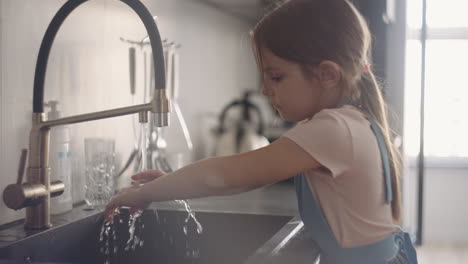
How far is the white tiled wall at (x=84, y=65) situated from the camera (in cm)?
102

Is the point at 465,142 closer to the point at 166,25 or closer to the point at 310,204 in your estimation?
the point at 166,25

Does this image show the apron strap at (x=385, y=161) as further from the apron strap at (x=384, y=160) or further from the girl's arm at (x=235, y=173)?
the girl's arm at (x=235, y=173)

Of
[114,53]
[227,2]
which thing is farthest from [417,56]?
[114,53]

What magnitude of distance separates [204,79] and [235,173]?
162 cm

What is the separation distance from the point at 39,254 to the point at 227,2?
1874 mm

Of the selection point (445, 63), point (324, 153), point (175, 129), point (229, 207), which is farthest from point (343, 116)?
point (445, 63)

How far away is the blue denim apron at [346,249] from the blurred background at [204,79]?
1.42ft

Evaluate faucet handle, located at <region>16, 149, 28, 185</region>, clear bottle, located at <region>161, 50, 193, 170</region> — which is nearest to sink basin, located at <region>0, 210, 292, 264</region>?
faucet handle, located at <region>16, 149, 28, 185</region>

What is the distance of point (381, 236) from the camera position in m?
0.90

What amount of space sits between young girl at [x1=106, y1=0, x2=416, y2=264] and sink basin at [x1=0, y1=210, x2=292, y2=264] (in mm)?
202

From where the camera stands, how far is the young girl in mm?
826

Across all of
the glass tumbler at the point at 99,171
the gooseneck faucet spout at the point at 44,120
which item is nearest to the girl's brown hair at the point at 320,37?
the gooseneck faucet spout at the point at 44,120

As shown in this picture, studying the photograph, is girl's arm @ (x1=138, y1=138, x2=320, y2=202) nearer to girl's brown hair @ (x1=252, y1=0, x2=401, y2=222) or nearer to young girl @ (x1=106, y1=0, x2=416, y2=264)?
young girl @ (x1=106, y1=0, x2=416, y2=264)

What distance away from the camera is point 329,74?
3.06 ft
